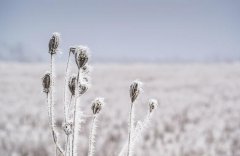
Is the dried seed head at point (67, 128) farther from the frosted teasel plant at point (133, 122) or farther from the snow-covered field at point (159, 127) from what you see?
the snow-covered field at point (159, 127)

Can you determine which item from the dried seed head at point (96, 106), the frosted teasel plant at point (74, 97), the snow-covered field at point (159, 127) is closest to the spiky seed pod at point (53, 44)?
the frosted teasel plant at point (74, 97)

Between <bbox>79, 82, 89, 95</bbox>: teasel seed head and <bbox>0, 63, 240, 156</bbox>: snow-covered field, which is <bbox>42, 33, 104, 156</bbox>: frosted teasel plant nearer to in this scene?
<bbox>79, 82, 89, 95</bbox>: teasel seed head

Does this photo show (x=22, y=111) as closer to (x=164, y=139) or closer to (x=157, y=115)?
(x=157, y=115)

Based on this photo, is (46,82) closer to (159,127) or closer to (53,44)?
(53,44)

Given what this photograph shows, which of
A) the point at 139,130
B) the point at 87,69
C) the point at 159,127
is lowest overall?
the point at 159,127

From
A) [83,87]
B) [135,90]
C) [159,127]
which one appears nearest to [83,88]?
Result: [83,87]

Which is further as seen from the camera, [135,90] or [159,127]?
[159,127]

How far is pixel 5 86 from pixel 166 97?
20.8ft

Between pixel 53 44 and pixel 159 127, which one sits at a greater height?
pixel 53 44

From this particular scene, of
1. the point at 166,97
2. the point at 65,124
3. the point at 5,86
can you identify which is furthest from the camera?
the point at 5,86

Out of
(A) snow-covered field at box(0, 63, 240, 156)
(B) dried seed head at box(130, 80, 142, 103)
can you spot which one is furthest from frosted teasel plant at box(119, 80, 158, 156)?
(A) snow-covered field at box(0, 63, 240, 156)

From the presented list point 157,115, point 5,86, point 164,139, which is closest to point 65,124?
Result: point 164,139

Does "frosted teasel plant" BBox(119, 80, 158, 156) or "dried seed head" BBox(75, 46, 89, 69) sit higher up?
"dried seed head" BBox(75, 46, 89, 69)

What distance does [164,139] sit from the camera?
6633mm
